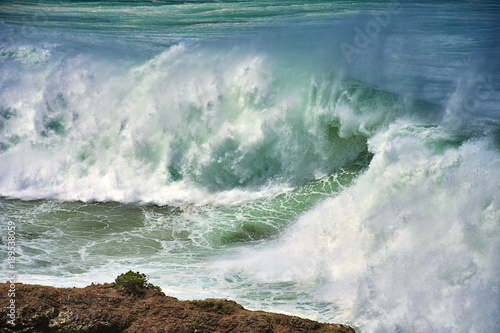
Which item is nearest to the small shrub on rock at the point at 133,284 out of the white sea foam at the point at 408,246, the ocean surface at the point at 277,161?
the ocean surface at the point at 277,161

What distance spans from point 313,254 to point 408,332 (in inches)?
153

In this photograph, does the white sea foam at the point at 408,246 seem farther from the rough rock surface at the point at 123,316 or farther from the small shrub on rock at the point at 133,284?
the small shrub on rock at the point at 133,284

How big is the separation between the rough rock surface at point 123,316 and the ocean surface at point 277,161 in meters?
2.52

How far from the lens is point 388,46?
69.6 feet

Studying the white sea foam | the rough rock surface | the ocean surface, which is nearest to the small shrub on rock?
the rough rock surface

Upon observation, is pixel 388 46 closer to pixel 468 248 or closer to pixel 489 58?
pixel 489 58

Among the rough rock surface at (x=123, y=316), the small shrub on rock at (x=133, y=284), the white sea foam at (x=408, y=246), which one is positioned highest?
the white sea foam at (x=408, y=246)

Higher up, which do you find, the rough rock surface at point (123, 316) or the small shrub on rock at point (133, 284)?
the small shrub on rock at point (133, 284)

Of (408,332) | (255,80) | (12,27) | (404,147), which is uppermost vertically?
(12,27)

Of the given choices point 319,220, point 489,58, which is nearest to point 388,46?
point 489,58

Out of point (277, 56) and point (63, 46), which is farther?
point (63, 46)

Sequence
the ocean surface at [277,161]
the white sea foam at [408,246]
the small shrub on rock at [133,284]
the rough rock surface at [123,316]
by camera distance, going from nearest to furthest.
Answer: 1. the rough rock surface at [123,316]
2. the small shrub on rock at [133,284]
3. the white sea foam at [408,246]
4. the ocean surface at [277,161]

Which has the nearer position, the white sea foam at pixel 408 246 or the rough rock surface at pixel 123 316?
the rough rock surface at pixel 123 316

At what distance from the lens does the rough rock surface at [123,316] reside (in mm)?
5965
